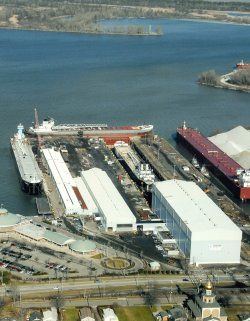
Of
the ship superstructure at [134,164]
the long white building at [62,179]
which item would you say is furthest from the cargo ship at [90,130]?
the long white building at [62,179]

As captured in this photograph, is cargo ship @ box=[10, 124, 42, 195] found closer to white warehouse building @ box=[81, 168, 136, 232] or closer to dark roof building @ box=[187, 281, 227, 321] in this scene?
white warehouse building @ box=[81, 168, 136, 232]

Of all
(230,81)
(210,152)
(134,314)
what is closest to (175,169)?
(210,152)

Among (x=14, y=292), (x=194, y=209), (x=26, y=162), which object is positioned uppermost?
(x=194, y=209)

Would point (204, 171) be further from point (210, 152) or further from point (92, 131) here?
point (92, 131)

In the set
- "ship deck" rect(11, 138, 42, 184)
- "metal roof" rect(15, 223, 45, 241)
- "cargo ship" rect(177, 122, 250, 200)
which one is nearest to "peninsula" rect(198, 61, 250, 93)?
"cargo ship" rect(177, 122, 250, 200)

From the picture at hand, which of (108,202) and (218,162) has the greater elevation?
(108,202)
